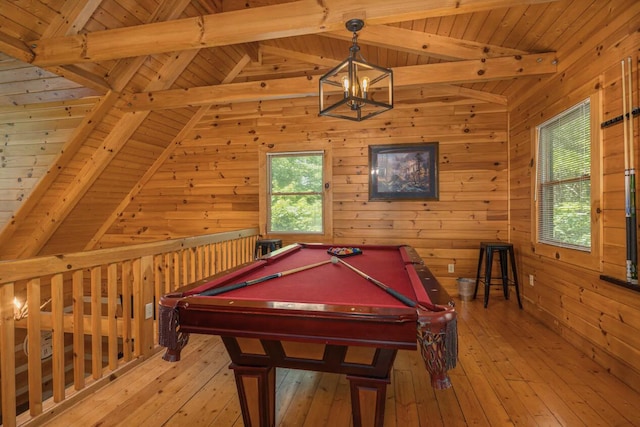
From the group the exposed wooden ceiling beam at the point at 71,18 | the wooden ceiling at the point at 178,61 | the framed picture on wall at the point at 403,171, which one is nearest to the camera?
the wooden ceiling at the point at 178,61

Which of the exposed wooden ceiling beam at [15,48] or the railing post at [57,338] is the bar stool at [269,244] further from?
the exposed wooden ceiling beam at [15,48]

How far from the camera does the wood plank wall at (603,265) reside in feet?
7.09

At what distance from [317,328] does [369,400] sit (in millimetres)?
433

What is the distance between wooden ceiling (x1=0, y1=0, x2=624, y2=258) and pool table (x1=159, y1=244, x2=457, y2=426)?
1.86 metres

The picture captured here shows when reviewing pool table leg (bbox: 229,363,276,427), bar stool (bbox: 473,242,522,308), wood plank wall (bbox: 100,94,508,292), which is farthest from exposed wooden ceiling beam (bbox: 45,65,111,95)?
bar stool (bbox: 473,242,522,308)

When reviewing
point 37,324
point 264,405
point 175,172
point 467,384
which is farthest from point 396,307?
point 175,172

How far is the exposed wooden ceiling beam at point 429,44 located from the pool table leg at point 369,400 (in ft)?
10.7

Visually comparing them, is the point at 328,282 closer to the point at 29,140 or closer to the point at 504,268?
the point at 504,268

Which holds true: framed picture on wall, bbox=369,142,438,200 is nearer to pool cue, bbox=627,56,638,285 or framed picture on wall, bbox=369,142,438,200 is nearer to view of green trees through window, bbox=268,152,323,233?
view of green trees through window, bbox=268,152,323,233

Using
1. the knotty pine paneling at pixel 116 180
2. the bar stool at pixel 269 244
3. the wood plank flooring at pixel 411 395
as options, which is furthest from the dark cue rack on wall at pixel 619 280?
the knotty pine paneling at pixel 116 180

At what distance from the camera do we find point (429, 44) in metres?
3.38

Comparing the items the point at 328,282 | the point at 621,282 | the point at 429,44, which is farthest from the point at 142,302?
the point at 429,44

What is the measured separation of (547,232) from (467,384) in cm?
199

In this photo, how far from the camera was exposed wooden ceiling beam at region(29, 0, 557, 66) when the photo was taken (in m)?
2.14
